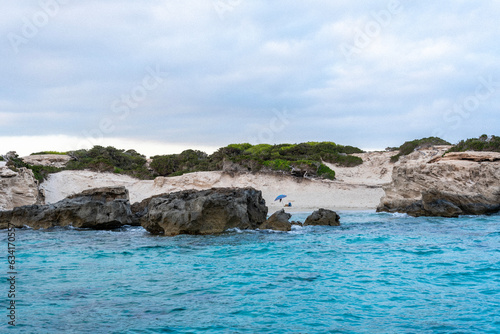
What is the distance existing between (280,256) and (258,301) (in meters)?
4.19

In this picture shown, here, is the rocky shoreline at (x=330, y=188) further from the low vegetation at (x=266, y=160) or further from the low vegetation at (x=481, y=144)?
the low vegetation at (x=481, y=144)

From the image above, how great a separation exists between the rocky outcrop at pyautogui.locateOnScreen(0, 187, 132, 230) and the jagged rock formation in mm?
15820

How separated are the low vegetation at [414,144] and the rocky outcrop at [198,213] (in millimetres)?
28429

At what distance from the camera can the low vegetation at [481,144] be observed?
32494 millimetres

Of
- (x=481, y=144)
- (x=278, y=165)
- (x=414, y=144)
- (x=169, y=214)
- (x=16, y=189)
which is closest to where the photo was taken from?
(x=169, y=214)

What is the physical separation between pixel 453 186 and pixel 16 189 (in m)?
23.8

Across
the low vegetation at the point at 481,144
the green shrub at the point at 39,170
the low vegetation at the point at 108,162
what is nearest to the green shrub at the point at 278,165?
the low vegetation at the point at 108,162

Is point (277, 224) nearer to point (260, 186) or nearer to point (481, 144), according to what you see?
point (260, 186)

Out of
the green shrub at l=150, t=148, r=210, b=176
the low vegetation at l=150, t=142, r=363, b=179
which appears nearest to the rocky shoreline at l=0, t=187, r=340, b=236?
the low vegetation at l=150, t=142, r=363, b=179

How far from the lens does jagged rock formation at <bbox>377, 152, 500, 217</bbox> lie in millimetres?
21531

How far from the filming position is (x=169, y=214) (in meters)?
16.2

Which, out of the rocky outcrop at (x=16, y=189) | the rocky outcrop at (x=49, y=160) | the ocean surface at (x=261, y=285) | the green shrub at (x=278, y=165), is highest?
A: the rocky outcrop at (x=49, y=160)

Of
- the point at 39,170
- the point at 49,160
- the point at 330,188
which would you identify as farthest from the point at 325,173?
the point at 49,160

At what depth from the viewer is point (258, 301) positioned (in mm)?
7016
